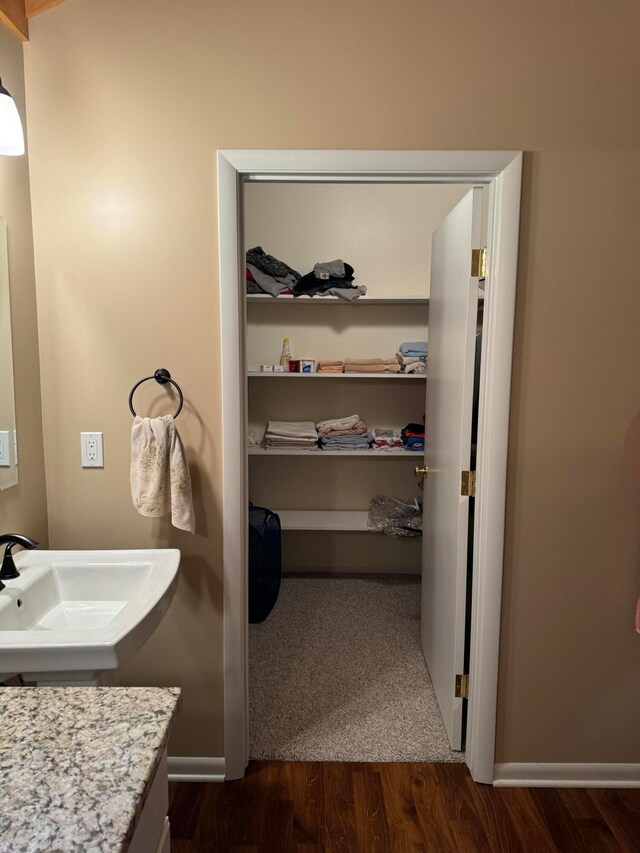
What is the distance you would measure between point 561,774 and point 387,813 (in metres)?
0.65

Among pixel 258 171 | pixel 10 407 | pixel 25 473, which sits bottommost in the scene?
pixel 25 473

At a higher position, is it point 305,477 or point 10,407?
point 10,407

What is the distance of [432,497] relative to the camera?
2459 millimetres

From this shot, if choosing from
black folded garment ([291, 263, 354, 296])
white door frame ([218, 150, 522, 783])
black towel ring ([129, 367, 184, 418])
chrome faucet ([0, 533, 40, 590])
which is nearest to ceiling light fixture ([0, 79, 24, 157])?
white door frame ([218, 150, 522, 783])

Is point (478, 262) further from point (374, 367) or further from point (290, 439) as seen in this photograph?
point (290, 439)

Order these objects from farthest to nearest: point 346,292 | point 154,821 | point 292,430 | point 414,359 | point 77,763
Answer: point 292,430, point 414,359, point 346,292, point 154,821, point 77,763

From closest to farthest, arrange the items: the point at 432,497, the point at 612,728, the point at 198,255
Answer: the point at 198,255 → the point at 612,728 → the point at 432,497

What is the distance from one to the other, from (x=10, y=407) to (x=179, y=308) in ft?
1.96

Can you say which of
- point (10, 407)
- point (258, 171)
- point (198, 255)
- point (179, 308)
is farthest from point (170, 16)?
point (10, 407)

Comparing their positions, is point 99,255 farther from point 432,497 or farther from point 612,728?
point 612,728

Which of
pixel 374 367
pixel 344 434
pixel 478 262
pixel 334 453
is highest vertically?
pixel 478 262

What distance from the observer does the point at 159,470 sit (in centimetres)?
173

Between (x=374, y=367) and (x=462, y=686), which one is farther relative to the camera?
(x=374, y=367)

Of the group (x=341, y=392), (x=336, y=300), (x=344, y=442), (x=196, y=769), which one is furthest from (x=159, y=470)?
(x=341, y=392)
